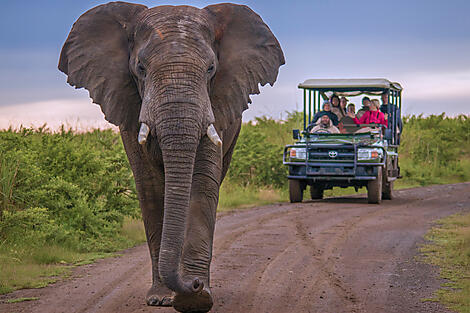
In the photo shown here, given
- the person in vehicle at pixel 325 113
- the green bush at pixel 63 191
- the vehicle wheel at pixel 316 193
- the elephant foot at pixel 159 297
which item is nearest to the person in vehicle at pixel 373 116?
the person in vehicle at pixel 325 113

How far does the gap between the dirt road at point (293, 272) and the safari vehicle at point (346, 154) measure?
3.14m

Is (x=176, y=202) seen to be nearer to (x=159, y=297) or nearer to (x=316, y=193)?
(x=159, y=297)

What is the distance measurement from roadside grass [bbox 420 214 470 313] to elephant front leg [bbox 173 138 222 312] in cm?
235

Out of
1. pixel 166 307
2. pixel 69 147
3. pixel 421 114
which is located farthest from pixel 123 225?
pixel 421 114

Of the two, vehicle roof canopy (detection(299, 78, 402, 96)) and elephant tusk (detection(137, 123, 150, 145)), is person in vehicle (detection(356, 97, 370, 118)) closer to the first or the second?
vehicle roof canopy (detection(299, 78, 402, 96))

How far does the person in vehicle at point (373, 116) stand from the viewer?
18.4 metres

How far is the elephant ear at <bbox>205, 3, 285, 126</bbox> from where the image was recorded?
6195 mm

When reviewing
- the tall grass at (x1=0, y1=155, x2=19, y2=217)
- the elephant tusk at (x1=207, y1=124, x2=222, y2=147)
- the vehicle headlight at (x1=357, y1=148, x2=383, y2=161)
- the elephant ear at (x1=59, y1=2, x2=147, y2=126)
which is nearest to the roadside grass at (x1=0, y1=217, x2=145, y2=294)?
the tall grass at (x1=0, y1=155, x2=19, y2=217)

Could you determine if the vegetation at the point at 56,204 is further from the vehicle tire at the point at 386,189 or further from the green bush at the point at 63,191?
the vehicle tire at the point at 386,189

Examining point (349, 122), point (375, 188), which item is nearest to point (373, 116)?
point (349, 122)

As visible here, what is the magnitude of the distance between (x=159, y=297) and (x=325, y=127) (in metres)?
12.2

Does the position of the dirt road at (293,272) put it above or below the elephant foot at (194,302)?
below

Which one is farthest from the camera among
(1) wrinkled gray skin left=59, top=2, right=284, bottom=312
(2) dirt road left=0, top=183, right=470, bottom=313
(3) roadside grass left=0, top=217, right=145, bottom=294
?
(3) roadside grass left=0, top=217, right=145, bottom=294

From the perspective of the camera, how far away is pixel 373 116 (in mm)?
18422
